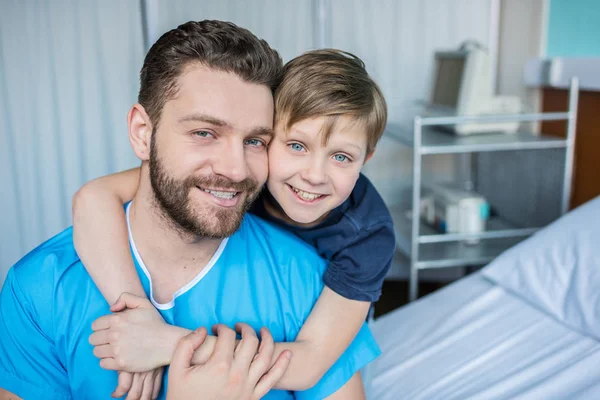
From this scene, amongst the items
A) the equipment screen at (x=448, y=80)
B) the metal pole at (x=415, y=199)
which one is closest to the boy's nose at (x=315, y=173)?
the metal pole at (x=415, y=199)

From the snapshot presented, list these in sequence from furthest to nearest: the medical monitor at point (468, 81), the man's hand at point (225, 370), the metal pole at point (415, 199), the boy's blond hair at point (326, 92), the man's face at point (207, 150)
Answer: the medical monitor at point (468, 81) → the metal pole at point (415, 199) → the boy's blond hair at point (326, 92) → the man's face at point (207, 150) → the man's hand at point (225, 370)

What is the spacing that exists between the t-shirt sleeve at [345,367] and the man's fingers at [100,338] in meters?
0.39

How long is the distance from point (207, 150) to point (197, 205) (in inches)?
3.8

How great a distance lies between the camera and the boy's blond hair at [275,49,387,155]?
3.59 feet

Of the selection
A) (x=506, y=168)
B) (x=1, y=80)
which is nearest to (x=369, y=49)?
(x=506, y=168)

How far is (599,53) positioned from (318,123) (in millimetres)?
1466

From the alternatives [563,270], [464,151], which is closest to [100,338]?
[563,270]

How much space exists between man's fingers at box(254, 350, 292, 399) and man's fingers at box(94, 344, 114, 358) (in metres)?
0.23

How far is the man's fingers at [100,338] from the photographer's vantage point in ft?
3.01

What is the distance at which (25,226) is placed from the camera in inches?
86.9

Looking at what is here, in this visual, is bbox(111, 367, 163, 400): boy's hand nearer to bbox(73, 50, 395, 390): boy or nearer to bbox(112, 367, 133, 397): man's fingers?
bbox(112, 367, 133, 397): man's fingers

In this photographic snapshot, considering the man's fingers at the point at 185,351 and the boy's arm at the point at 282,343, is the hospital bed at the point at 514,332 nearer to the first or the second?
the boy's arm at the point at 282,343

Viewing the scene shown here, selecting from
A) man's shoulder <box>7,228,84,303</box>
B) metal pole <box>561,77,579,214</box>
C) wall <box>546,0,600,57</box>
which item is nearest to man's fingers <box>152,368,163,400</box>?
man's shoulder <box>7,228,84,303</box>

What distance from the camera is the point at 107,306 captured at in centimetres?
105
